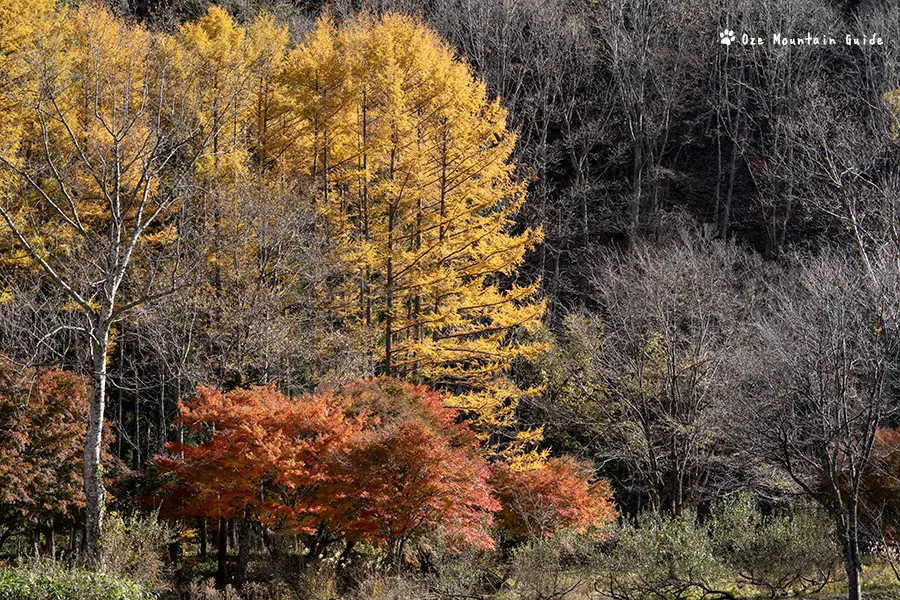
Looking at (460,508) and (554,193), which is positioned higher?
(554,193)

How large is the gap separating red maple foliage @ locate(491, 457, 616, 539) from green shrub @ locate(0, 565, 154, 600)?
6.24 meters

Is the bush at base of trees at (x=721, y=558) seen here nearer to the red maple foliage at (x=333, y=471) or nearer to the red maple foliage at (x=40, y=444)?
the red maple foliage at (x=333, y=471)

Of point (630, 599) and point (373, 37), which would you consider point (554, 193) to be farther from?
point (630, 599)

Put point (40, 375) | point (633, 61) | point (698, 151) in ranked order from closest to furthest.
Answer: point (40, 375), point (633, 61), point (698, 151)

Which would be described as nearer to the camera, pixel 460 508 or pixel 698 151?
pixel 460 508

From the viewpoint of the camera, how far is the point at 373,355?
1641 cm

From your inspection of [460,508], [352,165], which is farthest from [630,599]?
[352,165]

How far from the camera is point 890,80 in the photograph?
22250 mm

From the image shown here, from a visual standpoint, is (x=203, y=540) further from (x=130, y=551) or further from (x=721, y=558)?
(x=721, y=558)

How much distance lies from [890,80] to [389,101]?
14.5 meters

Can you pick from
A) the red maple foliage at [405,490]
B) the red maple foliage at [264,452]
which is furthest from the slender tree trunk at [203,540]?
the red maple foliage at [405,490]

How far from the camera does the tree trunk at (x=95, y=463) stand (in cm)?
1045

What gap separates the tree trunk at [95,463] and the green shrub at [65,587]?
0.99 meters

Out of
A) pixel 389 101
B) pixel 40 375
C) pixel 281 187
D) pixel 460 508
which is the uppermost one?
pixel 389 101
